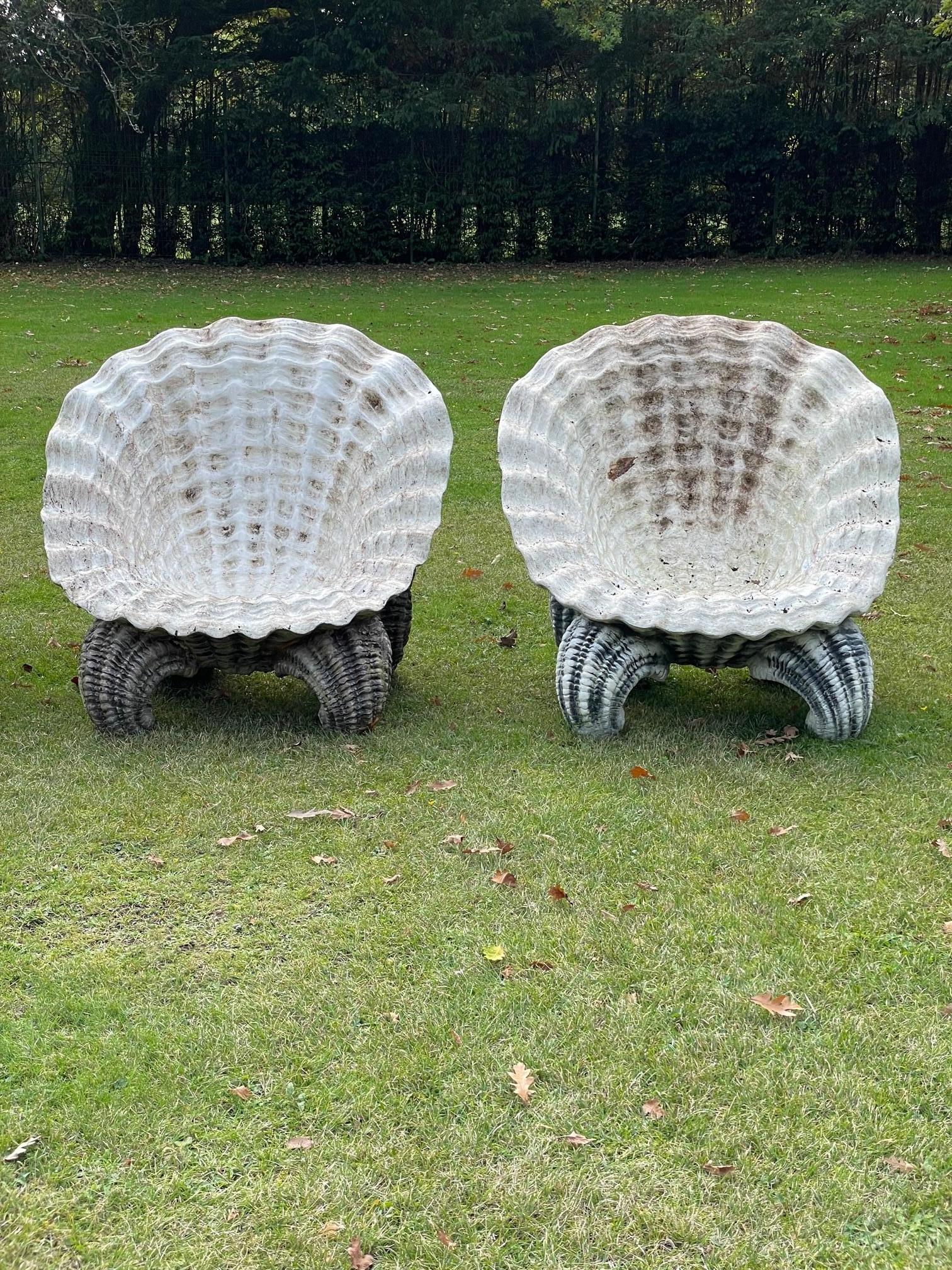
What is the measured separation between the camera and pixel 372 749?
5.31m

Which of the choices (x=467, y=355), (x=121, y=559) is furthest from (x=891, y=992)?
(x=467, y=355)

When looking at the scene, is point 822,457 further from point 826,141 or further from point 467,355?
point 826,141

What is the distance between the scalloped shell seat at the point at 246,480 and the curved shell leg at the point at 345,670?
58 mm

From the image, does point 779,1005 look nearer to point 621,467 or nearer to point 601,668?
point 601,668

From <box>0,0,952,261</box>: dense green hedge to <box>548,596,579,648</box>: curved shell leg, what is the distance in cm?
1819

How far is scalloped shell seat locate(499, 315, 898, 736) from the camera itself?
16.9 feet

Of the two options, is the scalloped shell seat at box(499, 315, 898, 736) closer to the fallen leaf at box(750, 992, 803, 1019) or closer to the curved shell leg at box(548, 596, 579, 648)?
the curved shell leg at box(548, 596, 579, 648)

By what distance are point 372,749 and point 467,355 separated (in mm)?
9943

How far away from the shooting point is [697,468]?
6.20 metres

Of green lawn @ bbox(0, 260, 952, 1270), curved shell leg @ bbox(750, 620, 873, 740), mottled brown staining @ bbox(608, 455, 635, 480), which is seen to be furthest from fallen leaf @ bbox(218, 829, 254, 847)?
mottled brown staining @ bbox(608, 455, 635, 480)

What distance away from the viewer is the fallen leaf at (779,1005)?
346cm

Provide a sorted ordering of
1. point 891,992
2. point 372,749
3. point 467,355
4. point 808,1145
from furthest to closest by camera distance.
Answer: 1. point 467,355
2. point 372,749
3. point 891,992
4. point 808,1145

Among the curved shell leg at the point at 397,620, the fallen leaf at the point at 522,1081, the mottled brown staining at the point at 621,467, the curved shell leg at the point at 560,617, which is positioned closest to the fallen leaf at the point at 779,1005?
the fallen leaf at the point at 522,1081

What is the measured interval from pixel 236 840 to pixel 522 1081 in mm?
1634
